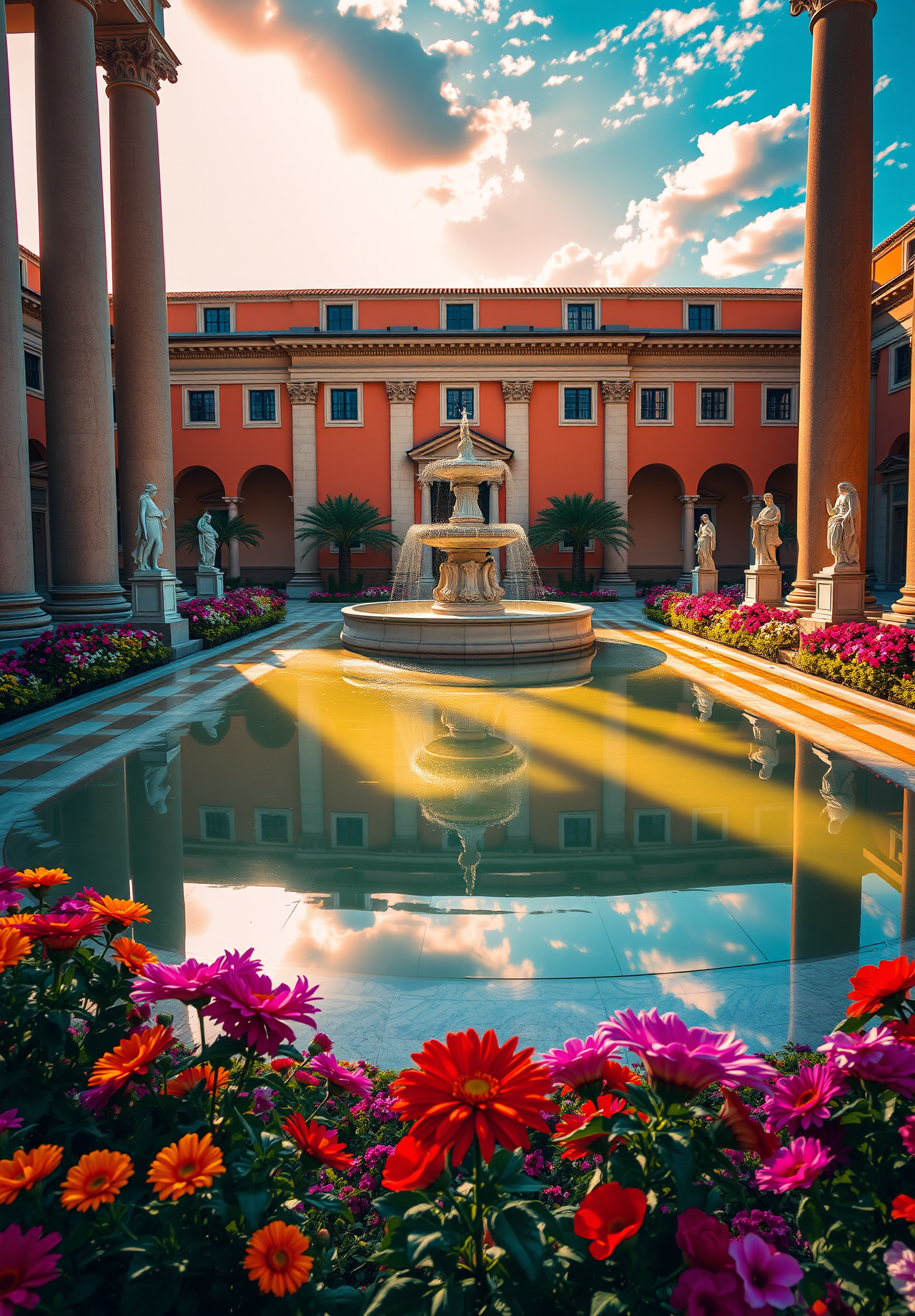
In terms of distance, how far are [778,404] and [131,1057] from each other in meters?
37.0

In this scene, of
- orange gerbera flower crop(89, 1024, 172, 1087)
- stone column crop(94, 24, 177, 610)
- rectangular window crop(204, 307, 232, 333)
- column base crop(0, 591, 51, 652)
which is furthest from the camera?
rectangular window crop(204, 307, 232, 333)

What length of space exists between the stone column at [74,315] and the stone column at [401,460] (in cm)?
1937

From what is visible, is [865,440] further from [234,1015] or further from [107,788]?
[234,1015]

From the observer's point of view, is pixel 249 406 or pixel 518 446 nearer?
pixel 518 446

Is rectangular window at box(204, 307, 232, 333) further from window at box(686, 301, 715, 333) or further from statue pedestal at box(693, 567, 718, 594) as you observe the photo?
statue pedestal at box(693, 567, 718, 594)

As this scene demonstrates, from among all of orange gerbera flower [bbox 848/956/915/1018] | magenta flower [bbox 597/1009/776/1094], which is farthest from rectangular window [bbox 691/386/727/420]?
magenta flower [bbox 597/1009/776/1094]

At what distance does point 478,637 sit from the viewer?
44.3 ft

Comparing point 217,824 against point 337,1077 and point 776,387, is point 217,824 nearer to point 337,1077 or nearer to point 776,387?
point 337,1077

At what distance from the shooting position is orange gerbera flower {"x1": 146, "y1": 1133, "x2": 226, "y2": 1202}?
1349mm

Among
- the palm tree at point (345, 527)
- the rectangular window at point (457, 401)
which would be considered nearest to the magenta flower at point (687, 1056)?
the palm tree at point (345, 527)

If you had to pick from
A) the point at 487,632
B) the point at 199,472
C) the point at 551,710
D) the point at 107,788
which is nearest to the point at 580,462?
the point at 199,472

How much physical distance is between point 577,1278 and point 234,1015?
2.60ft

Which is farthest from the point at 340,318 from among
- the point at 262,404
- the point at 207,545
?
the point at 207,545

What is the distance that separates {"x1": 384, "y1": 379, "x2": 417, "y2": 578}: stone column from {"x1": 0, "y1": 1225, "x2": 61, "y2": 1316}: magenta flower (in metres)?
31.9
